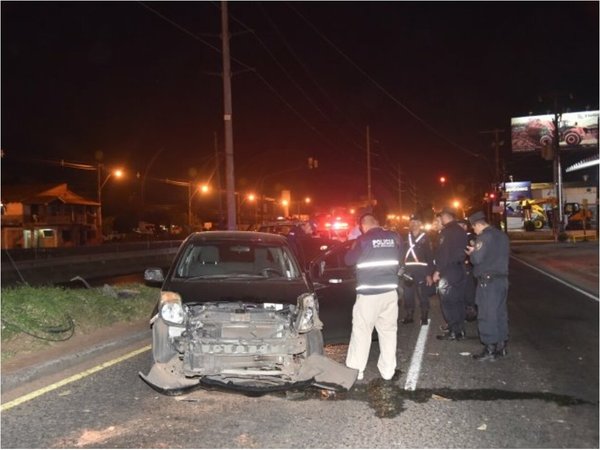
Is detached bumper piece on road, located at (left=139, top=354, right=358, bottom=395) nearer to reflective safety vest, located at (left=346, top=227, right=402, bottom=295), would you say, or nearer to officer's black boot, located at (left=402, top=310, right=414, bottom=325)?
reflective safety vest, located at (left=346, top=227, right=402, bottom=295)

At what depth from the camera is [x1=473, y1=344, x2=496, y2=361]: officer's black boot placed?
7.64 meters

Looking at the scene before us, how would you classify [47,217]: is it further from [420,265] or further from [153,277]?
[153,277]

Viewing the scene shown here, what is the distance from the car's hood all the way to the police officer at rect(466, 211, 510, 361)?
244cm

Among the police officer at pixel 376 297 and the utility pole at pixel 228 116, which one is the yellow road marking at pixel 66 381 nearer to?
the police officer at pixel 376 297

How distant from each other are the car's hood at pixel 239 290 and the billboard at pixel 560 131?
5299 centimetres

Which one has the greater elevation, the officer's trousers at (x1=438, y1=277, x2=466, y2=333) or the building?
the building

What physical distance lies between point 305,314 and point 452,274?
3587 millimetres

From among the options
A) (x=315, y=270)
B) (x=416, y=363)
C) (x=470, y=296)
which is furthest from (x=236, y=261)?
(x=470, y=296)

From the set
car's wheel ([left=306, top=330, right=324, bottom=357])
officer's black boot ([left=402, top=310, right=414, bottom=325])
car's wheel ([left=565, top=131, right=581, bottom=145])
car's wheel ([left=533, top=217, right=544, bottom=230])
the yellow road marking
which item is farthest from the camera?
car's wheel ([left=565, top=131, right=581, bottom=145])

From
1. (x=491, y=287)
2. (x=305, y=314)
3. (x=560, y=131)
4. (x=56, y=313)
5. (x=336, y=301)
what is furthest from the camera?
(x=560, y=131)

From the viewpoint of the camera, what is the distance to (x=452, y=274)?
888 centimetres

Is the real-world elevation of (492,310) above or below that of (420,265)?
Answer: below

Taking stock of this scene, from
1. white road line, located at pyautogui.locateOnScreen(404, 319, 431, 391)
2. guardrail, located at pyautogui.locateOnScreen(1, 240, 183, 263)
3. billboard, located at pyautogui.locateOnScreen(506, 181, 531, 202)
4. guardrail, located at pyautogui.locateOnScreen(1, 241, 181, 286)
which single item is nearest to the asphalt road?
white road line, located at pyautogui.locateOnScreen(404, 319, 431, 391)

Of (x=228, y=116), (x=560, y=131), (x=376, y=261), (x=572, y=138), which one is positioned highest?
(x=560, y=131)
